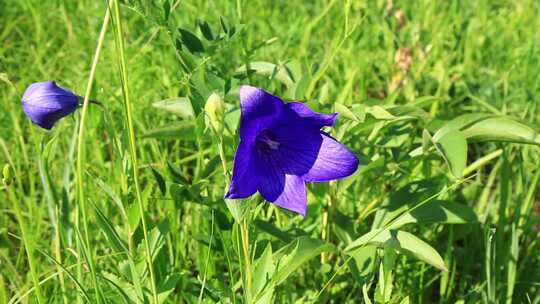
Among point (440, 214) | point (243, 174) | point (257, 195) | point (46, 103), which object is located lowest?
point (440, 214)

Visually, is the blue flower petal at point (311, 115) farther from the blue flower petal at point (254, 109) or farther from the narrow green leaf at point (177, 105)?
the narrow green leaf at point (177, 105)

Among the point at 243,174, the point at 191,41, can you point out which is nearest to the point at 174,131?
the point at 191,41

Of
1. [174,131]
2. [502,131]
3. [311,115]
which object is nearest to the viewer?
[311,115]

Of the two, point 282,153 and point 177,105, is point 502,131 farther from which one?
point 177,105

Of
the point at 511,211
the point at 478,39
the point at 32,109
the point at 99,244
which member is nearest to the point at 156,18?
the point at 32,109

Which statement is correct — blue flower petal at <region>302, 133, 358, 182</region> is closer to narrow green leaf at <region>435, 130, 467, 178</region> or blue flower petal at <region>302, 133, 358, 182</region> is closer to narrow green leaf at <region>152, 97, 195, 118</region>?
narrow green leaf at <region>435, 130, 467, 178</region>

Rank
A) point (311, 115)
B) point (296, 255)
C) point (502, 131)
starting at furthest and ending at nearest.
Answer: point (502, 131) < point (296, 255) < point (311, 115)

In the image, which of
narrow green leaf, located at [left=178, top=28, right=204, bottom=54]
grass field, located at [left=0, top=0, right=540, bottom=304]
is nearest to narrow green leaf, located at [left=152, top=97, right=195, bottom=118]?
grass field, located at [left=0, top=0, right=540, bottom=304]

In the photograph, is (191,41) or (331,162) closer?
(331,162)
